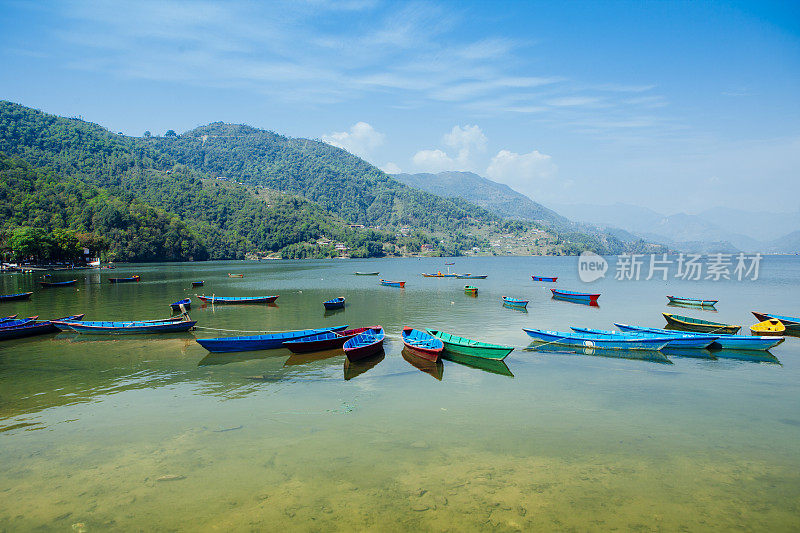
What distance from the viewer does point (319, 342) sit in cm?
2666

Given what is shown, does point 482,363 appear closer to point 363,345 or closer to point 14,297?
point 363,345

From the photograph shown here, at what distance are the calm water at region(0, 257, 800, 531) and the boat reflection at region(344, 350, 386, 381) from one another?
228 mm

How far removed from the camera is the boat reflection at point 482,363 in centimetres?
2367

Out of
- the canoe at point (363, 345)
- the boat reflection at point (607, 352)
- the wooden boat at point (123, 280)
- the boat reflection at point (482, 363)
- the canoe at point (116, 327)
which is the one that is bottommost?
the wooden boat at point (123, 280)

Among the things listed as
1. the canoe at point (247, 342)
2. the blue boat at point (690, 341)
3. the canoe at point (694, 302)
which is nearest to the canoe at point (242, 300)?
the canoe at point (247, 342)

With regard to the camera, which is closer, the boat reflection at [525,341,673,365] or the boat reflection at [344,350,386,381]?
the boat reflection at [344,350,386,381]

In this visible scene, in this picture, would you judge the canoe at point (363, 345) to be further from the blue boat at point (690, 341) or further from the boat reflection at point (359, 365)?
the blue boat at point (690, 341)

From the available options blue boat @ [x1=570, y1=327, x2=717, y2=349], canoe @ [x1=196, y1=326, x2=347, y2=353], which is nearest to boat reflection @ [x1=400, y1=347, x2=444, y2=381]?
canoe @ [x1=196, y1=326, x2=347, y2=353]

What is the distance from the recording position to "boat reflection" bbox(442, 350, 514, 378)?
932 inches

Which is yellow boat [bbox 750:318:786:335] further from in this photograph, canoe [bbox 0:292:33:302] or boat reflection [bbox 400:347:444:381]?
canoe [bbox 0:292:33:302]

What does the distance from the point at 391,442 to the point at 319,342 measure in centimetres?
1311

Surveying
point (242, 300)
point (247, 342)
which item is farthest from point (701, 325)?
point (242, 300)

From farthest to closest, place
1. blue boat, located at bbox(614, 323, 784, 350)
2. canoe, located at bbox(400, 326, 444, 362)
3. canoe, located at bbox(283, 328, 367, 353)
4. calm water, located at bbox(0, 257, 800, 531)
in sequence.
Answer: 1. blue boat, located at bbox(614, 323, 784, 350)
2. canoe, located at bbox(283, 328, 367, 353)
3. canoe, located at bbox(400, 326, 444, 362)
4. calm water, located at bbox(0, 257, 800, 531)

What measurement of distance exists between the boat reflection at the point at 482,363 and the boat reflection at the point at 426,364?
118 centimetres
